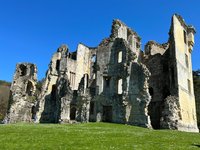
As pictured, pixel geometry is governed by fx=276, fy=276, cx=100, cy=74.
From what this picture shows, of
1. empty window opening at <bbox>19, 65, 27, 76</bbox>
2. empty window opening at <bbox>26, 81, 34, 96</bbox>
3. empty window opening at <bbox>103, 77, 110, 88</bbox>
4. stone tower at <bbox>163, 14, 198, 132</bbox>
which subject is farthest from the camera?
empty window opening at <bbox>19, 65, 27, 76</bbox>

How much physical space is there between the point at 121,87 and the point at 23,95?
1592 centimetres

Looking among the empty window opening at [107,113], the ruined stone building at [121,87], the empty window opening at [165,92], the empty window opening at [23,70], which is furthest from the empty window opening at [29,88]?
the empty window opening at [165,92]

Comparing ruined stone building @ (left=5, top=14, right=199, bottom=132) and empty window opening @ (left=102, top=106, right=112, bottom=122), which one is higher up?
ruined stone building @ (left=5, top=14, right=199, bottom=132)

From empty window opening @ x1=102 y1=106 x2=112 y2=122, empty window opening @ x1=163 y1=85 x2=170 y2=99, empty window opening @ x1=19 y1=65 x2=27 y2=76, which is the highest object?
empty window opening @ x1=19 y1=65 x2=27 y2=76

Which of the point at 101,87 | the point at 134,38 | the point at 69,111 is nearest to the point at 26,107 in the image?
the point at 69,111

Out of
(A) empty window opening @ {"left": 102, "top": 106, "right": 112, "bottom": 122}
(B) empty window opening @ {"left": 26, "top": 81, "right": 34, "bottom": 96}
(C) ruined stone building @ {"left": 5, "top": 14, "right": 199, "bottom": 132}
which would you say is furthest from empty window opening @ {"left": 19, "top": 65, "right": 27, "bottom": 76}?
(A) empty window opening @ {"left": 102, "top": 106, "right": 112, "bottom": 122}

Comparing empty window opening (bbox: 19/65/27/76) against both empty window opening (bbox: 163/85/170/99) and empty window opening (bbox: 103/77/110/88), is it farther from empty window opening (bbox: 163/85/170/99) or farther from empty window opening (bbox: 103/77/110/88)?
empty window opening (bbox: 163/85/170/99)

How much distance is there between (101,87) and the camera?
1421 inches

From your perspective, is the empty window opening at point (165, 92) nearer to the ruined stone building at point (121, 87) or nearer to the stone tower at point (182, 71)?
the ruined stone building at point (121, 87)

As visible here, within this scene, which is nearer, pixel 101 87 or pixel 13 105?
pixel 101 87

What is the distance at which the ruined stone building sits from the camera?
112 ft

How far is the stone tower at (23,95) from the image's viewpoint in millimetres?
Answer: 41031

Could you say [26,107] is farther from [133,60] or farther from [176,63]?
[176,63]

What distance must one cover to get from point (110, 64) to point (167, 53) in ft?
34.6
